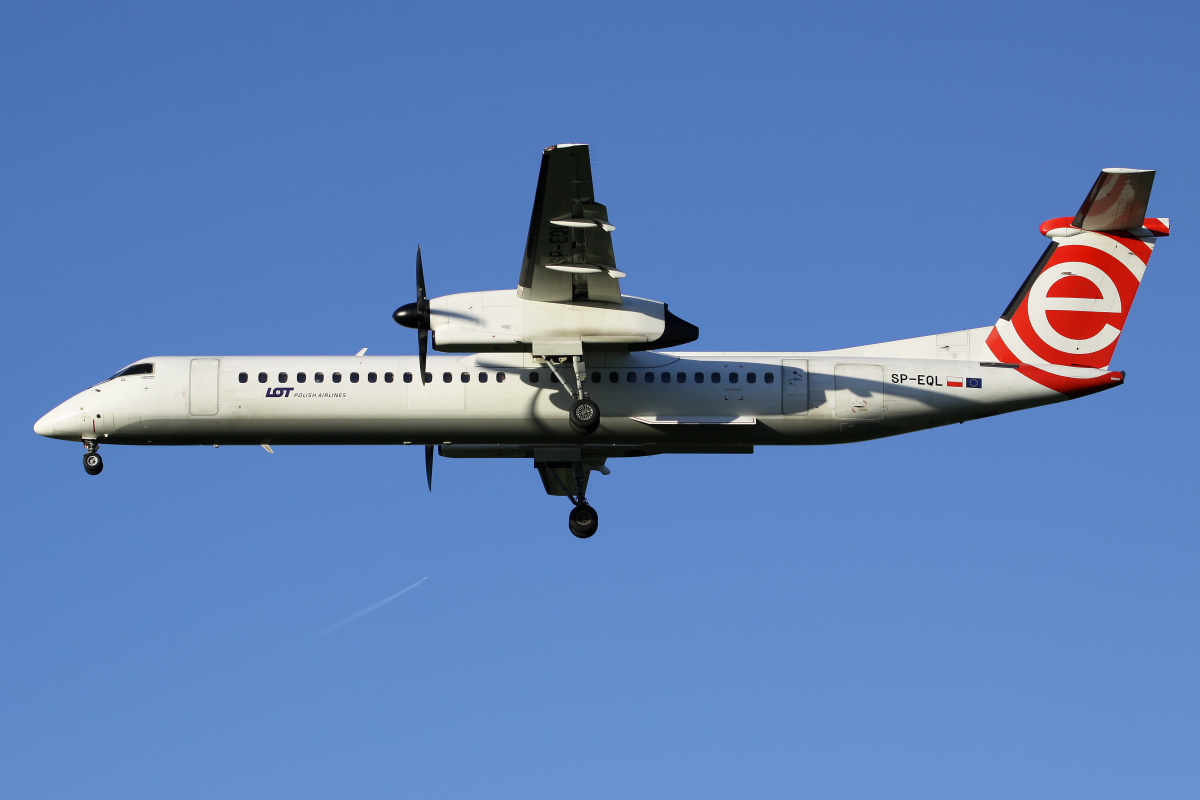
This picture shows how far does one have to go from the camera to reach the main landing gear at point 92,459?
94.5 ft

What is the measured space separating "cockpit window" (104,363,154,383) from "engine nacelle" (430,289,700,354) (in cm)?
612

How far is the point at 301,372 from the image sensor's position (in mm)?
28156

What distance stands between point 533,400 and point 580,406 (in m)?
1.17

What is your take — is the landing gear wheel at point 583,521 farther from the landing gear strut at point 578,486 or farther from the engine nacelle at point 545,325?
the engine nacelle at point 545,325

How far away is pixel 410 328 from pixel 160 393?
5.38m

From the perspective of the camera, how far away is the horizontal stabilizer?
89.9 feet

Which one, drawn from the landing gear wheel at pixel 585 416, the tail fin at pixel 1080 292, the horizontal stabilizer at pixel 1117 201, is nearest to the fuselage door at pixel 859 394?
the tail fin at pixel 1080 292

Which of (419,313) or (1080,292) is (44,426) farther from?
(1080,292)

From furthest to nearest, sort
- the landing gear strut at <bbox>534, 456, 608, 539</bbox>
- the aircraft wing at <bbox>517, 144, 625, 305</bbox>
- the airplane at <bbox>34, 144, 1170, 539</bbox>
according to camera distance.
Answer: the landing gear strut at <bbox>534, 456, 608, 539</bbox> → the airplane at <bbox>34, 144, 1170, 539</bbox> → the aircraft wing at <bbox>517, 144, 625, 305</bbox>

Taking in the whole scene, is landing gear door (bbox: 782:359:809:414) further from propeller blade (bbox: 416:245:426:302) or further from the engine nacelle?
propeller blade (bbox: 416:245:426:302)

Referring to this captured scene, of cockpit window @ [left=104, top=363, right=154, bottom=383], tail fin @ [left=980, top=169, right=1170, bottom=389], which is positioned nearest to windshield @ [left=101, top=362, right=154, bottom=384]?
cockpit window @ [left=104, top=363, right=154, bottom=383]

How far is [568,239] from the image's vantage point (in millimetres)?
25109

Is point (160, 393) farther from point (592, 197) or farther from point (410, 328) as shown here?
point (592, 197)

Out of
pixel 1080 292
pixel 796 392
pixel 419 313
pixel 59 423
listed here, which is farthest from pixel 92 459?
pixel 1080 292
